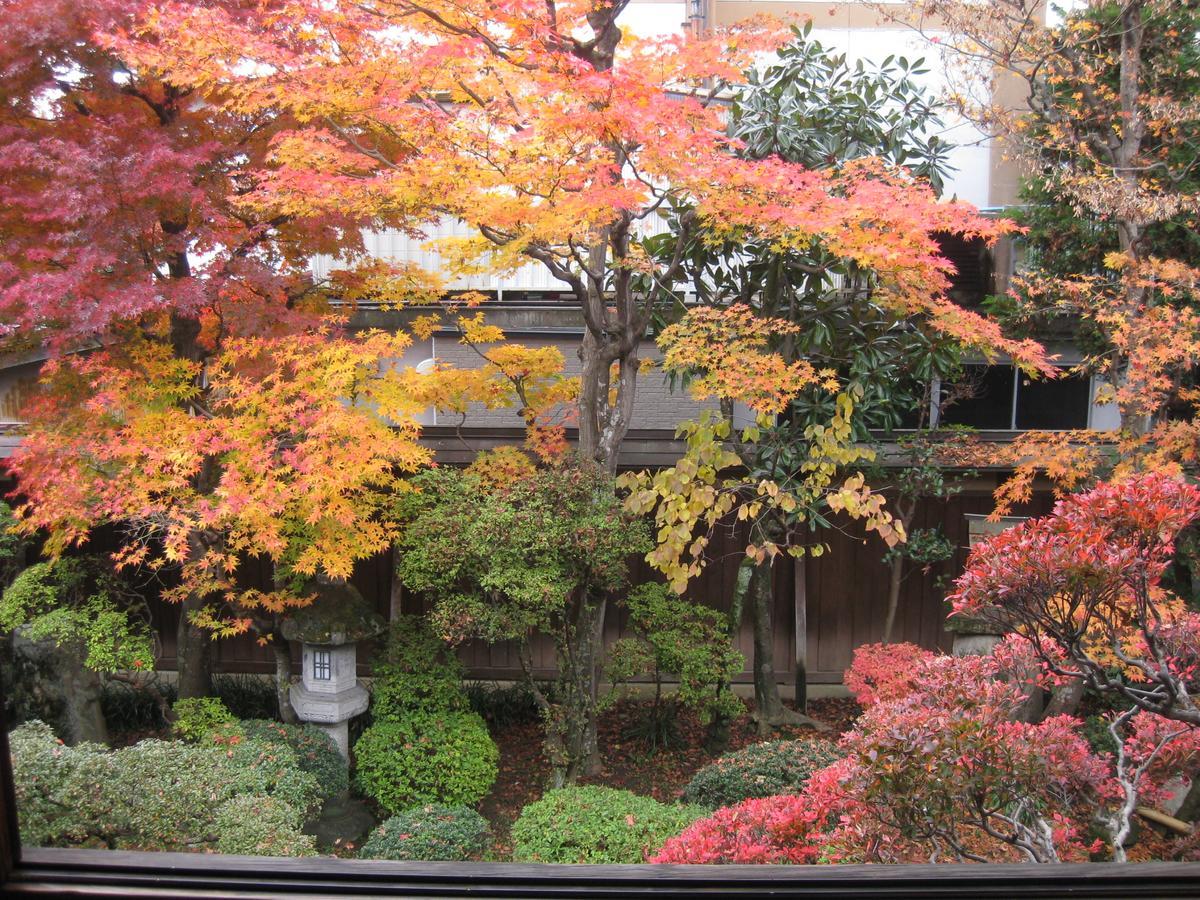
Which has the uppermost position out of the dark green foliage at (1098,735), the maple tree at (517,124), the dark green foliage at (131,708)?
the maple tree at (517,124)

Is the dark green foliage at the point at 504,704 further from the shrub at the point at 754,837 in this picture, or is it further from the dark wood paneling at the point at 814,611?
the shrub at the point at 754,837

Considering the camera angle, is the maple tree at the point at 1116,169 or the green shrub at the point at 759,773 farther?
the maple tree at the point at 1116,169

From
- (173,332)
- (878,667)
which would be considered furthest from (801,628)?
(173,332)

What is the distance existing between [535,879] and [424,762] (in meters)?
4.83

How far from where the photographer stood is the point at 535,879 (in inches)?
32.2

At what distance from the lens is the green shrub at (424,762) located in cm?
518

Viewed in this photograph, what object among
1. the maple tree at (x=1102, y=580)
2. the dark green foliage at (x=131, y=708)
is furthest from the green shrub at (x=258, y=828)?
the maple tree at (x=1102, y=580)

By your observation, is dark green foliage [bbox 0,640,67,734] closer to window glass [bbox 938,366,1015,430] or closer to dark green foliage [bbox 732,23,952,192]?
dark green foliage [bbox 732,23,952,192]

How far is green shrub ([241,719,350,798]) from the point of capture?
17.0 ft

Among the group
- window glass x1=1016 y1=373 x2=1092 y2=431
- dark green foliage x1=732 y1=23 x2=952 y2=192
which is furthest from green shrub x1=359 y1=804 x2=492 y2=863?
window glass x1=1016 y1=373 x2=1092 y2=431

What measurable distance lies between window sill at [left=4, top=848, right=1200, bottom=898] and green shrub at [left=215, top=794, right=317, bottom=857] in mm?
3284

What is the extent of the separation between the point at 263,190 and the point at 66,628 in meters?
3.25

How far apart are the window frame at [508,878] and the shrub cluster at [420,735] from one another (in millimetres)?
4721

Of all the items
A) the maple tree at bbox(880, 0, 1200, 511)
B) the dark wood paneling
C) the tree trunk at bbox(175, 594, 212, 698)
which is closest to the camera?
the maple tree at bbox(880, 0, 1200, 511)
